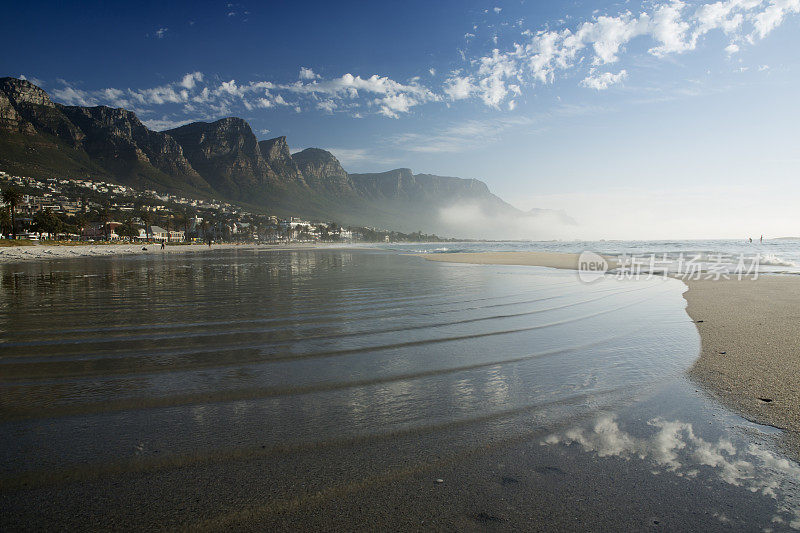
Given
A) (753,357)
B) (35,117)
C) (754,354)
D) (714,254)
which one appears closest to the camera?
(753,357)

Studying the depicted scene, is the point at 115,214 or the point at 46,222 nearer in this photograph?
the point at 46,222

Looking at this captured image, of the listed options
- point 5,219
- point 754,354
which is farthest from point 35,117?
point 754,354

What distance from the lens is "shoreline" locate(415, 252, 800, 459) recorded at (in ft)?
→ 16.9

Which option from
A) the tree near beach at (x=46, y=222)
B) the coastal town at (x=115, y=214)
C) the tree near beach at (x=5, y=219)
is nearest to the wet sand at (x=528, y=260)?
the tree near beach at (x=5, y=219)

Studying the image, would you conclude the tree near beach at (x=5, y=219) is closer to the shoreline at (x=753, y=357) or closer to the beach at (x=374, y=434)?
the beach at (x=374, y=434)

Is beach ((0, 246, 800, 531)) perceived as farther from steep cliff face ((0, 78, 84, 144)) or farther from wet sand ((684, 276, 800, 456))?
steep cliff face ((0, 78, 84, 144))

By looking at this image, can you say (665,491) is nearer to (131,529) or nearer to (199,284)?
(131,529)

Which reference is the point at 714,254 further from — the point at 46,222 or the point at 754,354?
the point at 46,222

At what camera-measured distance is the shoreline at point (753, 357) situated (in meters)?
5.16

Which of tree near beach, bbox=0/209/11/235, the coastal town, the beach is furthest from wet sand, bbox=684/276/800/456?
the coastal town

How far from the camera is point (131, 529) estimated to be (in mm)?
2809

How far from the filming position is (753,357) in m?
7.54

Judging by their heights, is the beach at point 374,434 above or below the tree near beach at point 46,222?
below

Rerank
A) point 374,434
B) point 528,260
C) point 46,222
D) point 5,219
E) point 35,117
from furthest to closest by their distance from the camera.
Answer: point 35,117, point 46,222, point 5,219, point 528,260, point 374,434
